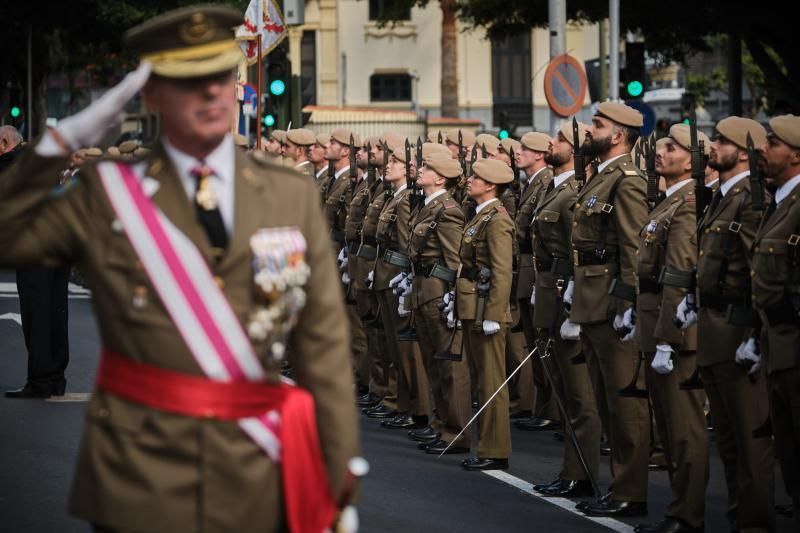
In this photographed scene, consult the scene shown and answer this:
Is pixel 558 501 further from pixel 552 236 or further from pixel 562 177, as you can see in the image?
pixel 562 177

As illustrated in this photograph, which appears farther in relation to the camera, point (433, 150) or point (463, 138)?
point (463, 138)

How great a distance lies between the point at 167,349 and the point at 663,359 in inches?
205

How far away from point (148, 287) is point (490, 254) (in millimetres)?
7419

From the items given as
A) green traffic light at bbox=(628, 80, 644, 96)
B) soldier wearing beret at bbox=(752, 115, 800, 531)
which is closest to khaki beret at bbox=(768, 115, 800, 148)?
soldier wearing beret at bbox=(752, 115, 800, 531)

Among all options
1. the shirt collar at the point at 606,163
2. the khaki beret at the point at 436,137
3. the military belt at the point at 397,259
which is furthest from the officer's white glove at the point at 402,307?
the shirt collar at the point at 606,163

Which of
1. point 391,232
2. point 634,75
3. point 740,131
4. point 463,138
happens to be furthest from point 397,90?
point 740,131

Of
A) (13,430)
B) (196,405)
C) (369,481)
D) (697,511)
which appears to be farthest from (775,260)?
(13,430)

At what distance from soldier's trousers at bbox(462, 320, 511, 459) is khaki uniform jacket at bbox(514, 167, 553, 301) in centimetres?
197

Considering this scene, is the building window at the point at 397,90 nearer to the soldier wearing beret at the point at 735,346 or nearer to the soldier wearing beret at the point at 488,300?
the soldier wearing beret at the point at 488,300

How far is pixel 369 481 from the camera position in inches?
430

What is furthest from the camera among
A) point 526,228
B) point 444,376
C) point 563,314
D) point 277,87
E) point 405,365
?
point 277,87

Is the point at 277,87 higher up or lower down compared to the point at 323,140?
higher up

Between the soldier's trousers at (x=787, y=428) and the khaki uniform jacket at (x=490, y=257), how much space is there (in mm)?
3435

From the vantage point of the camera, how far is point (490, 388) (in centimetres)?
1169
